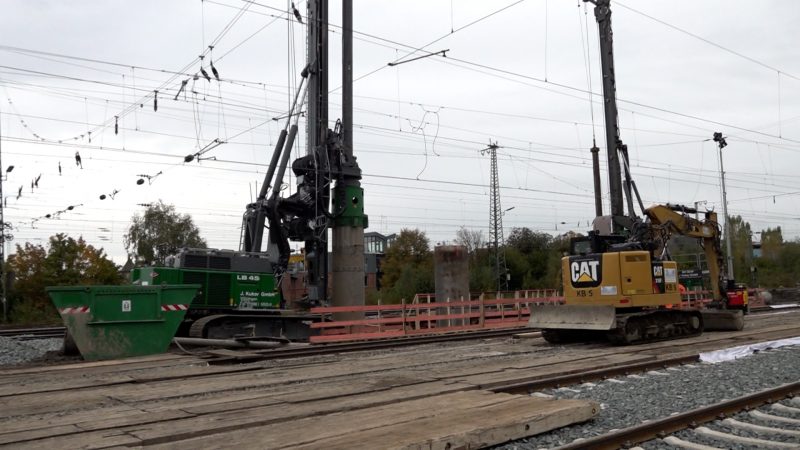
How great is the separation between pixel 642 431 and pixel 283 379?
6.44m

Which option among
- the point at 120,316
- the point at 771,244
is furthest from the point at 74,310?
the point at 771,244

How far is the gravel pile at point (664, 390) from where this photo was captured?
7562mm

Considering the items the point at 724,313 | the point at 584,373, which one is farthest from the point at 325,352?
the point at 724,313

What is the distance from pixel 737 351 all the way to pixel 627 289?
116 inches

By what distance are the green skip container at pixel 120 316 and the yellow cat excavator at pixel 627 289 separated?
909 cm

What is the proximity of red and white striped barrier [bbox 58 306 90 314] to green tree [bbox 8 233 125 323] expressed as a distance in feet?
99.6

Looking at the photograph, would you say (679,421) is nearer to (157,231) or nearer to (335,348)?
(335,348)

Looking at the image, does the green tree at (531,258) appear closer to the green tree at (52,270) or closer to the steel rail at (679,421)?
the green tree at (52,270)

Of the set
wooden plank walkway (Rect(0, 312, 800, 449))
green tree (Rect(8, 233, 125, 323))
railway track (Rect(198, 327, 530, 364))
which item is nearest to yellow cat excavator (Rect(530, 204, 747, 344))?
wooden plank walkway (Rect(0, 312, 800, 449))

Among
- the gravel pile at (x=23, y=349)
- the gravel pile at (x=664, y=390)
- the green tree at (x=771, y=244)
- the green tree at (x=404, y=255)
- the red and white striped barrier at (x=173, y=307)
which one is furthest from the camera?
the green tree at (x=771, y=244)

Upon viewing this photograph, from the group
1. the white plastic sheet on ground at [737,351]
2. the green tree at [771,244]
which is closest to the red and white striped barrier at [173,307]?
the white plastic sheet on ground at [737,351]

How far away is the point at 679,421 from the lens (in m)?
7.60

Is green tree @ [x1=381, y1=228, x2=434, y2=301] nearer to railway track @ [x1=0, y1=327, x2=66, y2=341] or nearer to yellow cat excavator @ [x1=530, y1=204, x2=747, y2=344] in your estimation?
railway track @ [x1=0, y1=327, x2=66, y2=341]

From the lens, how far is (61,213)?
4234 cm
